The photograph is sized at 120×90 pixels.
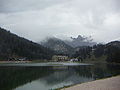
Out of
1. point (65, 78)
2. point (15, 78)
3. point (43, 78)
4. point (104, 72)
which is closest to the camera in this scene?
point (15, 78)

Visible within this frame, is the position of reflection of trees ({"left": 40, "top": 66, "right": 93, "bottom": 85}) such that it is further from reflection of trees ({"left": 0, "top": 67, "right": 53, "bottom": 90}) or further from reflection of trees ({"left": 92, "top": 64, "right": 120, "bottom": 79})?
reflection of trees ({"left": 0, "top": 67, "right": 53, "bottom": 90})

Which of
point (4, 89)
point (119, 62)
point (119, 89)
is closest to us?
point (119, 89)

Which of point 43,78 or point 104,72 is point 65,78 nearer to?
point 43,78

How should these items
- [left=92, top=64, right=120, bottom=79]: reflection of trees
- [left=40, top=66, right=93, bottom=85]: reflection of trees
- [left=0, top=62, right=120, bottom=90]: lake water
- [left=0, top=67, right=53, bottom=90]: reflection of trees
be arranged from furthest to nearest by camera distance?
1. [left=92, top=64, right=120, bottom=79]: reflection of trees
2. [left=40, top=66, right=93, bottom=85]: reflection of trees
3. [left=0, top=67, right=53, bottom=90]: reflection of trees
4. [left=0, top=62, right=120, bottom=90]: lake water

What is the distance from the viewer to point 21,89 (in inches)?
1699

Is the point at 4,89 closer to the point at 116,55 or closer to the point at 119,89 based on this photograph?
the point at 119,89

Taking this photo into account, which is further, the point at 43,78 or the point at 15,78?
the point at 43,78

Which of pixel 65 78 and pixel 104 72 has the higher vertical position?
pixel 104 72

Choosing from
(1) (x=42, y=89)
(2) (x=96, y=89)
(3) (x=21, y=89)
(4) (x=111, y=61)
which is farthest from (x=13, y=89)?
(4) (x=111, y=61)

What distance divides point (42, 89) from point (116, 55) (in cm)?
14226

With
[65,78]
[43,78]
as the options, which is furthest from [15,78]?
[65,78]

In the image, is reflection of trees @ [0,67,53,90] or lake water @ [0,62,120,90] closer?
lake water @ [0,62,120,90]

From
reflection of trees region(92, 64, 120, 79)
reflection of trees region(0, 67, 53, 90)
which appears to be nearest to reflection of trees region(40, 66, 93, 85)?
reflection of trees region(92, 64, 120, 79)

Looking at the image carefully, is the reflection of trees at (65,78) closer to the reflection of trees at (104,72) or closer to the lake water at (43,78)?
the lake water at (43,78)
